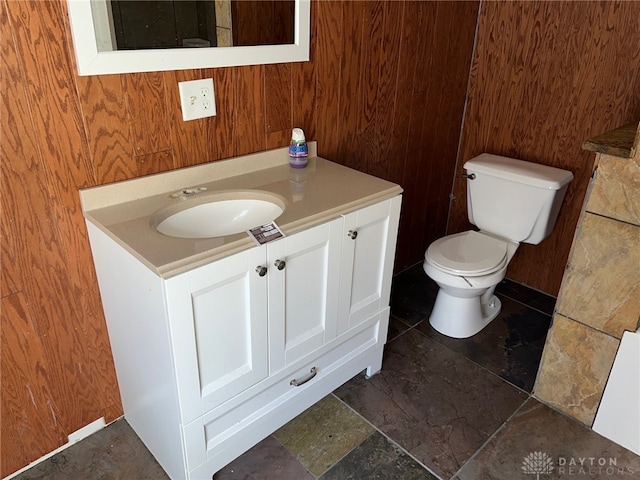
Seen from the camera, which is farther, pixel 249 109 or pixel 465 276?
pixel 465 276

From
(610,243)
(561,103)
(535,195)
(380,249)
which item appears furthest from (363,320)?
(561,103)

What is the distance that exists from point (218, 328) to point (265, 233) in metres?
0.28

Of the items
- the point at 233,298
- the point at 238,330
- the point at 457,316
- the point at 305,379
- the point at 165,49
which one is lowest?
the point at 457,316

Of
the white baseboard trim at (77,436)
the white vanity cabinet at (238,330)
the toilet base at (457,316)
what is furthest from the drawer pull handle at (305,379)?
the toilet base at (457,316)

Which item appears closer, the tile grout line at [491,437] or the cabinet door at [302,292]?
the cabinet door at [302,292]

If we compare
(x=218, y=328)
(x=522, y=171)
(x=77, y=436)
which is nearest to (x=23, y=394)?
(x=77, y=436)

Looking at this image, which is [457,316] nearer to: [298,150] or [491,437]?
[491,437]

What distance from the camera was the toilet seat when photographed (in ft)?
7.03

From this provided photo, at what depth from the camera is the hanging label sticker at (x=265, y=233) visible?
1.33 m

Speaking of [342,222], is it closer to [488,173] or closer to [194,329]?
[194,329]

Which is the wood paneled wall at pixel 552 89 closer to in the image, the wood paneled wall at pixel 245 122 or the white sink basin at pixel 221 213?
the wood paneled wall at pixel 245 122

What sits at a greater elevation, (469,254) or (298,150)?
(298,150)

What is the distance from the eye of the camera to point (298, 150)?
6.00 ft

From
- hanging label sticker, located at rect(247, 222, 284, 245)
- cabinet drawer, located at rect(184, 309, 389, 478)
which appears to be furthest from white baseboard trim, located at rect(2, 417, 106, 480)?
hanging label sticker, located at rect(247, 222, 284, 245)
